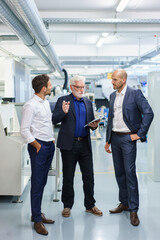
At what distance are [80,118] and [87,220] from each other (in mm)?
1155

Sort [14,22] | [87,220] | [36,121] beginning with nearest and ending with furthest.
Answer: [36,121], [87,220], [14,22]

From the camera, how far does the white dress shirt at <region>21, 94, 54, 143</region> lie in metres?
2.52

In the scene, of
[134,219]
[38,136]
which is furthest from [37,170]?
[134,219]

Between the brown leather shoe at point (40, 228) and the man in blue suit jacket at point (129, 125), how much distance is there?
95 centimetres

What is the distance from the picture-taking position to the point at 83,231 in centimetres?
272

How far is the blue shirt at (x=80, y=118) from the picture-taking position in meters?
2.94

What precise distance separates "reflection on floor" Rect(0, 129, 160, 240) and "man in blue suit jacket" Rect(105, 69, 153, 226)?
20 centimetres

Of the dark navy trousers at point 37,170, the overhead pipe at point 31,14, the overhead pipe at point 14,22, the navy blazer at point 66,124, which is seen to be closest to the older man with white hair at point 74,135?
the navy blazer at point 66,124

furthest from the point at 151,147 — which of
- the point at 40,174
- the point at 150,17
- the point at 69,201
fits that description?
the point at 150,17

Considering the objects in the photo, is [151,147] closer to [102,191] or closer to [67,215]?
[102,191]

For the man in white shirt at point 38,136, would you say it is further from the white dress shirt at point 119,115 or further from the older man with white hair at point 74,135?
the white dress shirt at point 119,115

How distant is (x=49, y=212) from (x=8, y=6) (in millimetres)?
2759

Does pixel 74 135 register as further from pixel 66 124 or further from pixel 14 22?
pixel 14 22

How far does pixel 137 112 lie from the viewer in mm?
2900
